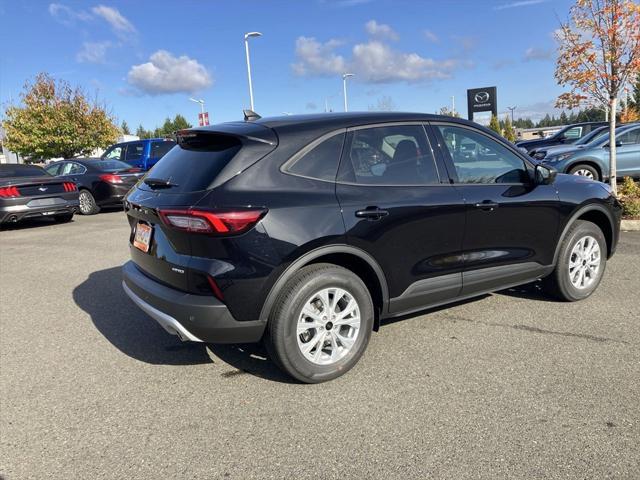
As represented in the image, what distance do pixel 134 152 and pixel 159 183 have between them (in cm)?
1297

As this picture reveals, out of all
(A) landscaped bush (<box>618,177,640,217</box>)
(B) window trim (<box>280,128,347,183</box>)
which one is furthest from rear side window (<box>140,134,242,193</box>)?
(A) landscaped bush (<box>618,177,640,217</box>)

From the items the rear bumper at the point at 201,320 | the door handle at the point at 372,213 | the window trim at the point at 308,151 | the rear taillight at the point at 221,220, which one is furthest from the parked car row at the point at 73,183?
the door handle at the point at 372,213

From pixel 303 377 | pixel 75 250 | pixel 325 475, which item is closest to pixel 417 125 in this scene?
pixel 303 377

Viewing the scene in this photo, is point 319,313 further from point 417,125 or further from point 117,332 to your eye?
point 117,332

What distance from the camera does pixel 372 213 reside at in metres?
3.42

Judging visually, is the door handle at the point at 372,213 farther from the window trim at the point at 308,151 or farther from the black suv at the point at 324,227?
the window trim at the point at 308,151

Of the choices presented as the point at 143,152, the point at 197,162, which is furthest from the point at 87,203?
the point at 197,162

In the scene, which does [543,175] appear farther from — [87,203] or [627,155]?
[87,203]

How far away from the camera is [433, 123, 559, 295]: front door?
157 inches

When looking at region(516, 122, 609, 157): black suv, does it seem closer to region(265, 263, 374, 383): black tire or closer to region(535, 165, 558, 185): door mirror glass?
region(535, 165, 558, 185): door mirror glass

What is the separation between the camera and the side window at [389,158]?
3520 mm

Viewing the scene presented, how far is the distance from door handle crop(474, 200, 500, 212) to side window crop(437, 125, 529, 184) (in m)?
0.19

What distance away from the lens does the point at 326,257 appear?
3330 mm

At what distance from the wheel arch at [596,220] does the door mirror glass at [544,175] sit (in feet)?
1.59
